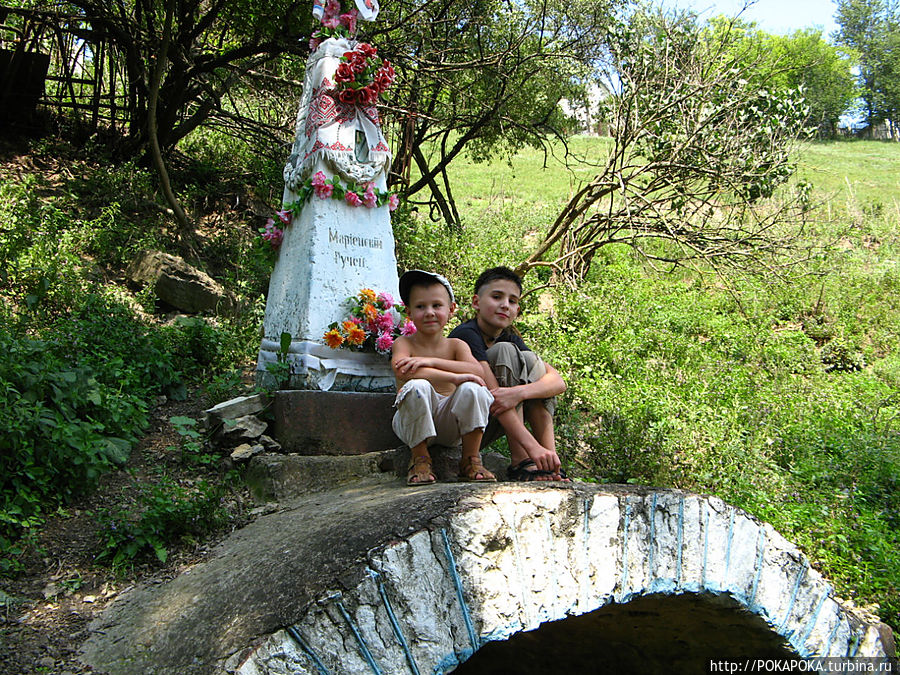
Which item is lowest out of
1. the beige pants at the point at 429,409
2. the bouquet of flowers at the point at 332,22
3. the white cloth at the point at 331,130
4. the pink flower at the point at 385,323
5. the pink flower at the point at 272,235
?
the beige pants at the point at 429,409

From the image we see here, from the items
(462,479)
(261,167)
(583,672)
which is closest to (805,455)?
(583,672)

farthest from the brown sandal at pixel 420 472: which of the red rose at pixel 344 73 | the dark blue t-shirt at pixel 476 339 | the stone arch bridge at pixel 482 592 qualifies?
the red rose at pixel 344 73

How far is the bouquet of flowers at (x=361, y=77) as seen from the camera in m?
4.52

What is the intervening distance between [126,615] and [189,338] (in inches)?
133

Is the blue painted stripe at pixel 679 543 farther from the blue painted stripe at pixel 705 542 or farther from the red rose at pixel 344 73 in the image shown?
the red rose at pixel 344 73

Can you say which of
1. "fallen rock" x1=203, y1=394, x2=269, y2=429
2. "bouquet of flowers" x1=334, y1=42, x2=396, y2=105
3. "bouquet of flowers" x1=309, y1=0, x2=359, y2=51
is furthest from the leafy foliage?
"bouquet of flowers" x1=309, y1=0, x2=359, y2=51

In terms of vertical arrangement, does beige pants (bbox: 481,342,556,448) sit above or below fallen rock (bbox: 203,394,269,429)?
above

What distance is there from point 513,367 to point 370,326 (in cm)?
121

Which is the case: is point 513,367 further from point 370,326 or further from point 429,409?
point 370,326

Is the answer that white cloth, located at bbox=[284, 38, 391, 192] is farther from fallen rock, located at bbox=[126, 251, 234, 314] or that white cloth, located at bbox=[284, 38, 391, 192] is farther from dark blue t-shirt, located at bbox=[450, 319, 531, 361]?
fallen rock, located at bbox=[126, 251, 234, 314]

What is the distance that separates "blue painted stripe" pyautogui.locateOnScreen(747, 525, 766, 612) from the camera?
2371mm

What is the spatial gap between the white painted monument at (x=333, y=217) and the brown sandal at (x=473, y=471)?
1364 mm

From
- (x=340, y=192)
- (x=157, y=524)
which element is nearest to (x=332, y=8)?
(x=340, y=192)

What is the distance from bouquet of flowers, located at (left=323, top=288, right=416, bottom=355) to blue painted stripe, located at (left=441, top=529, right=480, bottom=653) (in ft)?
7.39
